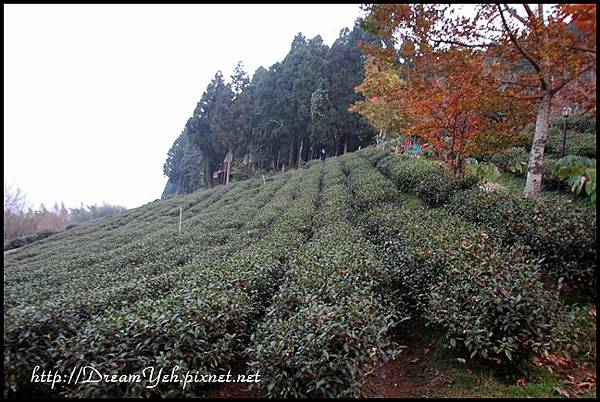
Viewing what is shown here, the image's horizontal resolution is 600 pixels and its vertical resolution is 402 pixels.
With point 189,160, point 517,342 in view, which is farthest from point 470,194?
point 189,160

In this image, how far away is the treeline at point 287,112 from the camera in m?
27.8

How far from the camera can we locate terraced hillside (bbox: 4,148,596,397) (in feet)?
10.3

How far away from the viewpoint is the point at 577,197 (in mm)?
6379

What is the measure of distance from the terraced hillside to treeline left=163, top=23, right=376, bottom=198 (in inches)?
855

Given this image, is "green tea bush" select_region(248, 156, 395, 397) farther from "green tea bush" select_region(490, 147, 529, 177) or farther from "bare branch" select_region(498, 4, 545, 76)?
"green tea bush" select_region(490, 147, 529, 177)

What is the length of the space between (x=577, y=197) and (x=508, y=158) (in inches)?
188

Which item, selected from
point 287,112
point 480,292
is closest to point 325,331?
point 480,292

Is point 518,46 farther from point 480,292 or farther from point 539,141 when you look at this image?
point 480,292

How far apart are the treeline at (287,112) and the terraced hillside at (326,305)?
21724 millimetres

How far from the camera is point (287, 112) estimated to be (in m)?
30.1

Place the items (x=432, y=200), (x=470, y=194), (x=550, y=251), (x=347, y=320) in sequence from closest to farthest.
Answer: (x=347, y=320) < (x=550, y=251) < (x=470, y=194) < (x=432, y=200)

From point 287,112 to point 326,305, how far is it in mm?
27841

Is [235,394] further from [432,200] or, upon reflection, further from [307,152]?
[307,152]

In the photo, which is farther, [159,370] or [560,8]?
[560,8]
